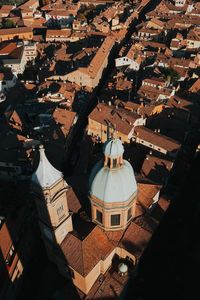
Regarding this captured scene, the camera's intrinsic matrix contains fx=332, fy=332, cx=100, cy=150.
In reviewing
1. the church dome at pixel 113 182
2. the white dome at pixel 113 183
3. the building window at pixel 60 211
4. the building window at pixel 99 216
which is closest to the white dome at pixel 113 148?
the church dome at pixel 113 182

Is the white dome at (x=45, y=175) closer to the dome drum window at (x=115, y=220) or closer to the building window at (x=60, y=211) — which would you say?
the building window at (x=60, y=211)

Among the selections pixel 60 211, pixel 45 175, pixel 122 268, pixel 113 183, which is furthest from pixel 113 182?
pixel 122 268

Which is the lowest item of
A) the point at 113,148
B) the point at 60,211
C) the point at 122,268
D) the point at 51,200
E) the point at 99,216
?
the point at 122,268

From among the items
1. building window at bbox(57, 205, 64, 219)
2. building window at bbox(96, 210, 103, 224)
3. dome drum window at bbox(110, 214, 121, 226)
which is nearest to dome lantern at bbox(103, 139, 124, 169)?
building window at bbox(96, 210, 103, 224)

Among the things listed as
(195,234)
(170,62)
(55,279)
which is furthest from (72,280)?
(170,62)

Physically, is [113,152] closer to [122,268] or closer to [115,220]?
[115,220]
